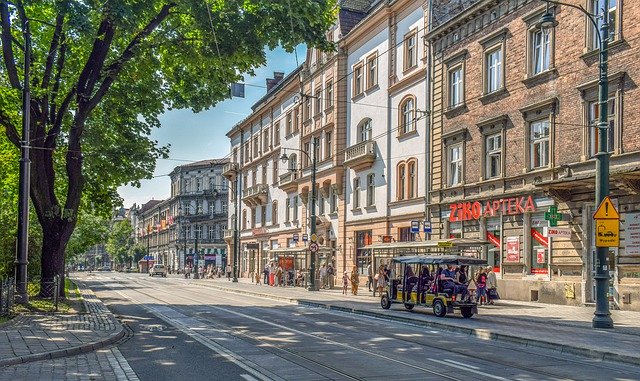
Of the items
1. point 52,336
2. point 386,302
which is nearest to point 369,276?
point 386,302

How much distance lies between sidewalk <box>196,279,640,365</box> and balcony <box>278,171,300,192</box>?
27703 mm

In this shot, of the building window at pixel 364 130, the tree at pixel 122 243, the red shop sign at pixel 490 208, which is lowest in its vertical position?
the tree at pixel 122 243

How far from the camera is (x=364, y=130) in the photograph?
44.8 meters

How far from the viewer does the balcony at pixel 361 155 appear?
42.5 meters

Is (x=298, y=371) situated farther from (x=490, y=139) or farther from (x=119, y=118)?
(x=490, y=139)

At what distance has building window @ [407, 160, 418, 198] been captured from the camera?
124ft

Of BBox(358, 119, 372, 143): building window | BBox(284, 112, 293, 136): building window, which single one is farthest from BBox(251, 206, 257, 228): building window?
BBox(358, 119, 372, 143): building window

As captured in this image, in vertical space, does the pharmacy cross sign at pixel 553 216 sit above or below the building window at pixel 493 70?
below

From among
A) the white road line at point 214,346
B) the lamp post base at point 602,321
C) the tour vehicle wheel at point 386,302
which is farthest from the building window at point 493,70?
the white road line at point 214,346

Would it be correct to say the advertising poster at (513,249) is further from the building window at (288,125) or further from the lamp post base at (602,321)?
the building window at (288,125)

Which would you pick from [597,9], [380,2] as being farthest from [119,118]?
[380,2]

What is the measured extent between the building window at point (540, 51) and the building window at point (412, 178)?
1009 cm

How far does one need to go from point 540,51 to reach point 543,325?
1303cm

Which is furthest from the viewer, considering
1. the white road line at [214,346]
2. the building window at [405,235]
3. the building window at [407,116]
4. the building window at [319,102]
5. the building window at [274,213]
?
the building window at [274,213]
